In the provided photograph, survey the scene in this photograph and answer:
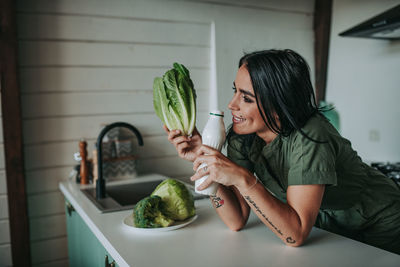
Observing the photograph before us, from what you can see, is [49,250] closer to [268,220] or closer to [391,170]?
[268,220]

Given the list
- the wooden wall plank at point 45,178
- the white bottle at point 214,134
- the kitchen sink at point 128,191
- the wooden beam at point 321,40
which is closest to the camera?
the white bottle at point 214,134

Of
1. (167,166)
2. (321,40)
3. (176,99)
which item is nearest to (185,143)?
(176,99)

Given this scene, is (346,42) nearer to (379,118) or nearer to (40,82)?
(379,118)

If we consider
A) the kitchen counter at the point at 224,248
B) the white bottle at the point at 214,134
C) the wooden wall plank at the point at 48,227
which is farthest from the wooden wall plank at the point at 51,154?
the white bottle at the point at 214,134

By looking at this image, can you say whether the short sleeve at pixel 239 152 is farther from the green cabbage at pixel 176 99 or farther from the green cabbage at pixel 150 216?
the green cabbage at pixel 150 216

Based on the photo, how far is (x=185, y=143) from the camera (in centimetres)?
129

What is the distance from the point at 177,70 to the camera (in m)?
1.29

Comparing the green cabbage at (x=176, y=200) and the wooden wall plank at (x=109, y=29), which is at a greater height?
the wooden wall plank at (x=109, y=29)

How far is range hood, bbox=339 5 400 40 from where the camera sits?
7.16ft

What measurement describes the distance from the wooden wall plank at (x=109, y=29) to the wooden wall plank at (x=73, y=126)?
52 cm

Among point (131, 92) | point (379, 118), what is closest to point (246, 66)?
point (131, 92)

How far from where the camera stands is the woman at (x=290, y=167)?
109 centimetres

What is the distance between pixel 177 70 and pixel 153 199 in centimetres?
48

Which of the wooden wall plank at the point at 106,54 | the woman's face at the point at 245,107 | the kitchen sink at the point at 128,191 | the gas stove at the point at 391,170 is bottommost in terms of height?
the kitchen sink at the point at 128,191
